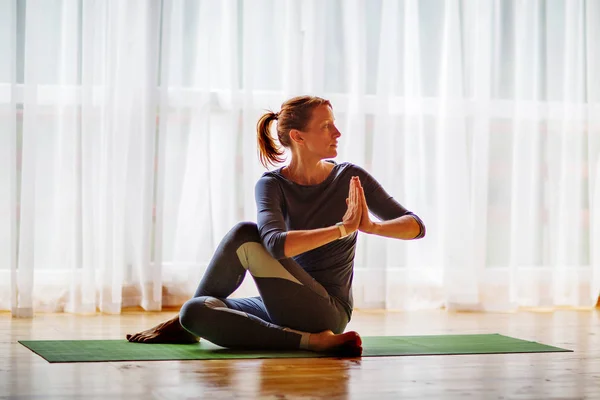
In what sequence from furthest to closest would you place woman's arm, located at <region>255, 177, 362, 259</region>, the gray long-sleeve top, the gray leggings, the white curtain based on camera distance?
the white curtain < the gray long-sleeve top < the gray leggings < woman's arm, located at <region>255, 177, 362, 259</region>

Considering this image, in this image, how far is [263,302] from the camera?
2.67 metres

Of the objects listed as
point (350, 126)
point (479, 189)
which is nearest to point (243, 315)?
point (350, 126)

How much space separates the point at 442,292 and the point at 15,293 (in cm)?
200

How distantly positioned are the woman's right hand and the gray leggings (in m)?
0.22

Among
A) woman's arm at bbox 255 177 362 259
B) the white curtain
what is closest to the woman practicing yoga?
woman's arm at bbox 255 177 362 259

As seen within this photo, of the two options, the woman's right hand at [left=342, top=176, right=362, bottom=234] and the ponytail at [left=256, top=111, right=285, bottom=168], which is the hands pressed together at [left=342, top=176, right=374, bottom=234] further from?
the ponytail at [left=256, top=111, right=285, bottom=168]

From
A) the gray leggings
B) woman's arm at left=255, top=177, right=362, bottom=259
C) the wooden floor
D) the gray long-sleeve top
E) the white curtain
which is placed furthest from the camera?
A: the white curtain

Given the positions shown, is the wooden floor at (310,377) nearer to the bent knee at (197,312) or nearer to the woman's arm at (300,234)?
the bent knee at (197,312)

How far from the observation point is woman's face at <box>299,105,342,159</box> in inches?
108

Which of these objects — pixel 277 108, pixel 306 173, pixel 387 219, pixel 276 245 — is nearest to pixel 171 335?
pixel 276 245

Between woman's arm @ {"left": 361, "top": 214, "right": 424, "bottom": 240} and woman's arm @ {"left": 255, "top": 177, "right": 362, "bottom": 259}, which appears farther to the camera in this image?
woman's arm @ {"left": 361, "top": 214, "right": 424, "bottom": 240}

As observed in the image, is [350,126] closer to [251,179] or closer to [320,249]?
[251,179]

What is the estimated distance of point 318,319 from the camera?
8.65 feet

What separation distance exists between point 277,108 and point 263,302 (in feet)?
5.67
